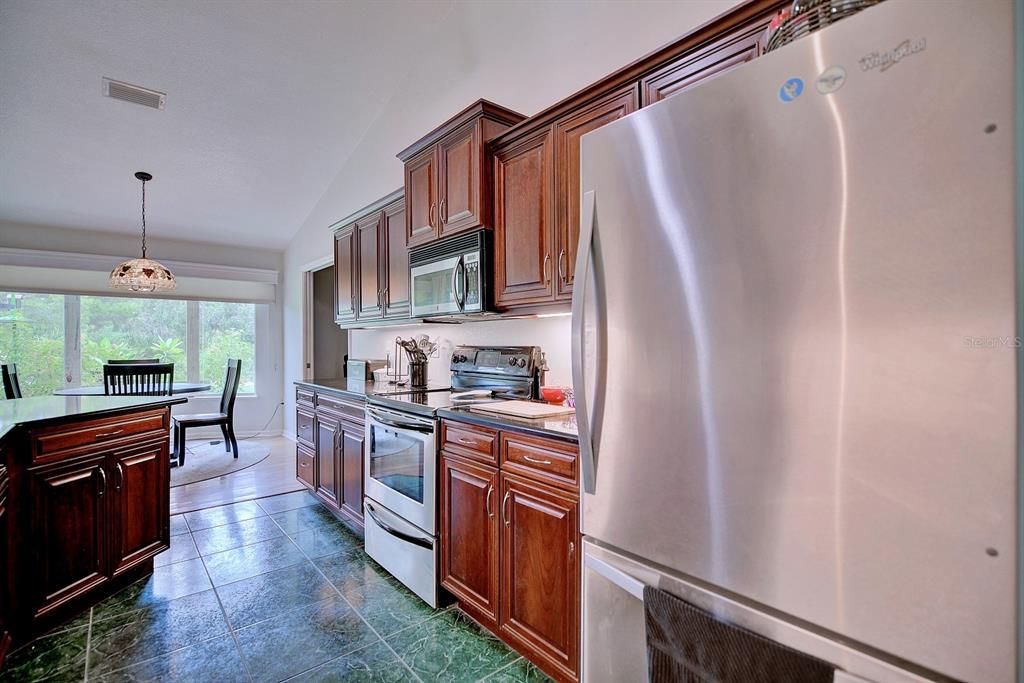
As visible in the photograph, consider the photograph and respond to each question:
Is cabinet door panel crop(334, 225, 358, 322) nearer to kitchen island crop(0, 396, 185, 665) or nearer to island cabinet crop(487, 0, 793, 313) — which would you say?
kitchen island crop(0, 396, 185, 665)

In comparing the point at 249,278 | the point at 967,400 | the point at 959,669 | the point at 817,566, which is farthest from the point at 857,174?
the point at 249,278

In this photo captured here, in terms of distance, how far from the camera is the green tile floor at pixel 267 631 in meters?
1.80

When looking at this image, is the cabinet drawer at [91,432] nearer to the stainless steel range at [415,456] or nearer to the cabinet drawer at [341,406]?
the cabinet drawer at [341,406]

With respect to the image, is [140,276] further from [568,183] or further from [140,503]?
[568,183]

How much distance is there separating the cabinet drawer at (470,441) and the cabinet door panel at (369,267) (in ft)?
5.61

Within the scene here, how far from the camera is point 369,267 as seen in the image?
3730 millimetres

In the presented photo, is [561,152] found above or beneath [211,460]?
above

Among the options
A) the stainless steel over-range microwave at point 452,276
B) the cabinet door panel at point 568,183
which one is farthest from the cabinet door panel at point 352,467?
the cabinet door panel at point 568,183

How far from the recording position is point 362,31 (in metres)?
3.52

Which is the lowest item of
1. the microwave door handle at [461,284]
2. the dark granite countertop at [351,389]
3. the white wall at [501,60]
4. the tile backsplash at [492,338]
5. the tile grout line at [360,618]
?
the tile grout line at [360,618]

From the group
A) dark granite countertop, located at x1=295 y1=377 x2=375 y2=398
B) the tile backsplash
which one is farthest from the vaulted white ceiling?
dark granite countertop, located at x1=295 y1=377 x2=375 y2=398

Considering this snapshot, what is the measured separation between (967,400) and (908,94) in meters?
0.48

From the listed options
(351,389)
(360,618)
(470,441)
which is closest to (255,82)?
(351,389)

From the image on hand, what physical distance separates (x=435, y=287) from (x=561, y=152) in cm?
113
